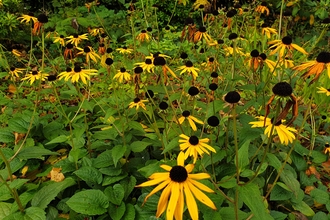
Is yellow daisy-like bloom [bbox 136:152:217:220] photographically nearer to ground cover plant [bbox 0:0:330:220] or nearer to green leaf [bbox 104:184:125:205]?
ground cover plant [bbox 0:0:330:220]

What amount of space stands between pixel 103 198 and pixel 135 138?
1.64ft

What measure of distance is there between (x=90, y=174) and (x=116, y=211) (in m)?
0.24

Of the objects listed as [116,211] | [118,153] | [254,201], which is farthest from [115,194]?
[254,201]

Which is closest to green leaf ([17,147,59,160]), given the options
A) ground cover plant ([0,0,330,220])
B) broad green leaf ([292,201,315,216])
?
ground cover plant ([0,0,330,220])

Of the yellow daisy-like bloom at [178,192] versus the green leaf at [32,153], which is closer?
the yellow daisy-like bloom at [178,192]

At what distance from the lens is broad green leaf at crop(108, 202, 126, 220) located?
1.45 meters

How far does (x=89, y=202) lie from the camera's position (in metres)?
1.44

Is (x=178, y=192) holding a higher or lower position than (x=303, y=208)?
higher

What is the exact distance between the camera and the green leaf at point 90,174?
1.59 meters

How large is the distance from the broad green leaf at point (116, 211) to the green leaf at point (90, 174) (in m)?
0.15

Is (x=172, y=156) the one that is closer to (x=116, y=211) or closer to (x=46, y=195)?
(x=116, y=211)

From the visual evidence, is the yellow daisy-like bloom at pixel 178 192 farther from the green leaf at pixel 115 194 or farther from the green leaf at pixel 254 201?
the green leaf at pixel 115 194

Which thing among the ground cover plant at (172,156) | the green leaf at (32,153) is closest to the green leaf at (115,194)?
the ground cover plant at (172,156)

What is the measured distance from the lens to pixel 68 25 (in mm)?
4195
